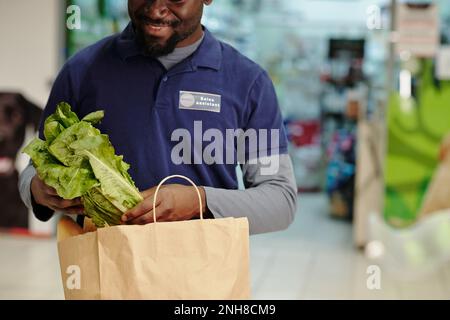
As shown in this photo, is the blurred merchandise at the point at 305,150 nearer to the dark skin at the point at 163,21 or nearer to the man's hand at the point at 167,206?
the dark skin at the point at 163,21

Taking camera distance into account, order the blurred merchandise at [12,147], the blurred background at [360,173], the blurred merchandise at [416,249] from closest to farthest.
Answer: the blurred background at [360,173] < the blurred merchandise at [416,249] < the blurred merchandise at [12,147]

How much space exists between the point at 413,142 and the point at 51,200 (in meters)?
4.64

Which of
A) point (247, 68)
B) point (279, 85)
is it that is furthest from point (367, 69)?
point (247, 68)

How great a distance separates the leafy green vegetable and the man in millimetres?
133

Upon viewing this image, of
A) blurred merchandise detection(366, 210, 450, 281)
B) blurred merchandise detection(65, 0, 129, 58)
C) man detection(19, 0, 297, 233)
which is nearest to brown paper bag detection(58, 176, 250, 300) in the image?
man detection(19, 0, 297, 233)

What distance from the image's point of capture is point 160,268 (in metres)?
1.43

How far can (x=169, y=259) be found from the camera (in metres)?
1.43

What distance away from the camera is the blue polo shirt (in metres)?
1.69

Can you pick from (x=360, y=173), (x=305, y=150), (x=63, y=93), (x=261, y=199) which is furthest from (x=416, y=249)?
(x=63, y=93)

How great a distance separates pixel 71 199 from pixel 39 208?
16 cm

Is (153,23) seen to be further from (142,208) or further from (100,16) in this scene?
(100,16)

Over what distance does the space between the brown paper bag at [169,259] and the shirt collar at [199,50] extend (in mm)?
432

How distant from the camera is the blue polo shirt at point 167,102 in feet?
5.55

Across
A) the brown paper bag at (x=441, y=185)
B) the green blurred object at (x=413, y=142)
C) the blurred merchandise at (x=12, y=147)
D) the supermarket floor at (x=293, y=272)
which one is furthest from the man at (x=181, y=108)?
the blurred merchandise at (x=12, y=147)
